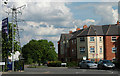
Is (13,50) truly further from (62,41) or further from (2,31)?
(62,41)

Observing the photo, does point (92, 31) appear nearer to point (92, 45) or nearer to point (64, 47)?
point (92, 45)

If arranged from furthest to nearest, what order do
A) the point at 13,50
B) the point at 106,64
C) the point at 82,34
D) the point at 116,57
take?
the point at 82,34, the point at 116,57, the point at 106,64, the point at 13,50

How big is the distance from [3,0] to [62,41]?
6326cm

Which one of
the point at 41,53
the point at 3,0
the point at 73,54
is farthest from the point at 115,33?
the point at 3,0

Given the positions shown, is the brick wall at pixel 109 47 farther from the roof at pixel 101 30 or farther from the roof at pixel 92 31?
the roof at pixel 92 31

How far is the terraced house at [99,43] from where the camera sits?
60094mm

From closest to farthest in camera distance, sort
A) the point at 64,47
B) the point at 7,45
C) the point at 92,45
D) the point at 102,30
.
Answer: the point at 7,45 < the point at 92,45 < the point at 102,30 < the point at 64,47

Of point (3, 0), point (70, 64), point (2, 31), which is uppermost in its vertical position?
point (3, 0)

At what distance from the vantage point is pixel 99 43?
61500mm

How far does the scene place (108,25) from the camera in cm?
6378

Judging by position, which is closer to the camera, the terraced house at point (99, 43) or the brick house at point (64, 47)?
the terraced house at point (99, 43)

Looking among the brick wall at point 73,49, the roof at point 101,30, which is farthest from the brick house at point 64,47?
the roof at point 101,30

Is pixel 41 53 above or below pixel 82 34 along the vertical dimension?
below

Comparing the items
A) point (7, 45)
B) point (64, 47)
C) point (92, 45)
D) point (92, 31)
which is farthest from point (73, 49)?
point (7, 45)
